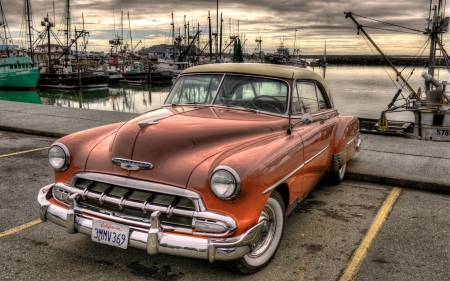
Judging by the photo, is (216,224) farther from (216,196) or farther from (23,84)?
(23,84)

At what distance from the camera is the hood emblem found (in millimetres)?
3184

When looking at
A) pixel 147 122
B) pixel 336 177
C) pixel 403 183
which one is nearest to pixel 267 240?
pixel 147 122

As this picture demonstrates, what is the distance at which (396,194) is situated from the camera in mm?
5531

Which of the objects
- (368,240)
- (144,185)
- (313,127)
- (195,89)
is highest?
(195,89)

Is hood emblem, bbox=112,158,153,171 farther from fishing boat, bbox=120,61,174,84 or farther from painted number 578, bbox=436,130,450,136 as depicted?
fishing boat, bbox=120,61,174,84

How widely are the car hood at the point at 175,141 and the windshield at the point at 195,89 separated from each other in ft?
1.63

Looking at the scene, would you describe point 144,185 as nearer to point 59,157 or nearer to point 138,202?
point 138,202

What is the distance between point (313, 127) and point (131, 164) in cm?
225

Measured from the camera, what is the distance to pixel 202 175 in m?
3.04

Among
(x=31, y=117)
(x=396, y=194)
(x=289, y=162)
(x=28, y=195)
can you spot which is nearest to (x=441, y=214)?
(x=396, y=194)

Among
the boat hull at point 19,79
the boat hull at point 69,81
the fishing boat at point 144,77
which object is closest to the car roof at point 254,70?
the boat hull at point 19,79

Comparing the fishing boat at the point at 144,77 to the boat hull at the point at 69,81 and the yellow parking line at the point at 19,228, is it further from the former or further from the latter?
the yellow parking line at the point at 19,228

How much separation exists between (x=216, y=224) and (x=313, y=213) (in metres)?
2.22

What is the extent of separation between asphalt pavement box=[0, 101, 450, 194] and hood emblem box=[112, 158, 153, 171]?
3.99 m
